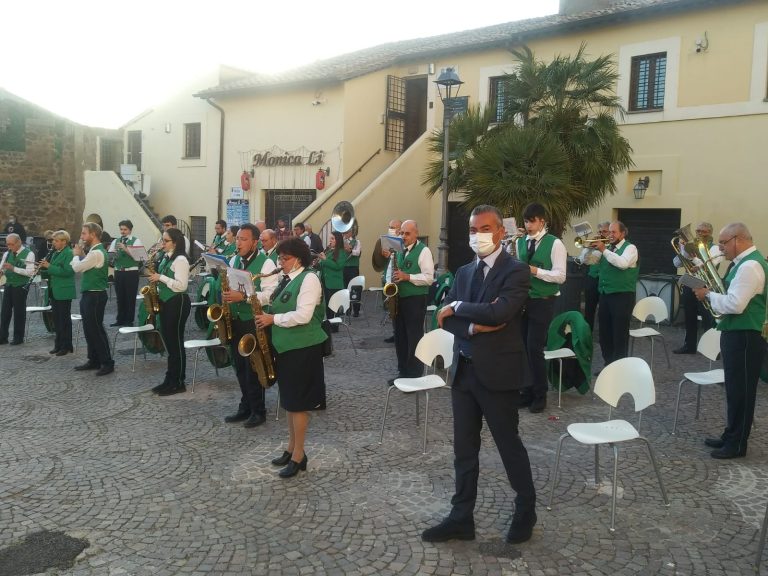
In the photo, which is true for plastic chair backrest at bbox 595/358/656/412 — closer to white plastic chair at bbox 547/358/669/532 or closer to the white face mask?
white plastic chair at bbox 547/358/669/532

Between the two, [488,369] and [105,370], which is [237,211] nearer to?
[105,370]

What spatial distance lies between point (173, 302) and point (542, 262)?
4.18m

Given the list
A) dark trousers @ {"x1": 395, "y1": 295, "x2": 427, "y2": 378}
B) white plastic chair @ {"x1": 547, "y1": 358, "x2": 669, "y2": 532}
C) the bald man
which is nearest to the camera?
white plastic chair @ {"x1": 547, "y1": 358, "x2": 669, "y2": 532}

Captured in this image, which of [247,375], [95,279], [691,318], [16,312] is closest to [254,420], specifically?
[247,375]

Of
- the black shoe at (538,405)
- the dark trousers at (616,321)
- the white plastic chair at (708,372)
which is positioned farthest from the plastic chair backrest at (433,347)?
the dark trousers at (616,321)

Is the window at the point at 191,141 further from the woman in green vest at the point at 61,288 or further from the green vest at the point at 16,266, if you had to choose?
the woman in green vest at the point at 61,288

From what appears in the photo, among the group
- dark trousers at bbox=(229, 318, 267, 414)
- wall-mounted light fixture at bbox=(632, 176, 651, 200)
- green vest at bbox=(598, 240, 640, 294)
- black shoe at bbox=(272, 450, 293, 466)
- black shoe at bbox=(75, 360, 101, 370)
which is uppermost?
wall-mounted light fixture at bbox=(632, 176, 651, 200)

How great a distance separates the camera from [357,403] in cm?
745

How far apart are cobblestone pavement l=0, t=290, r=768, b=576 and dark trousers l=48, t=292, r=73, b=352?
2326 mm

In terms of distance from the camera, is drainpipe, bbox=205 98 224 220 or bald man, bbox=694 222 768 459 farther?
drainpipe, bbox=205 98 224 220

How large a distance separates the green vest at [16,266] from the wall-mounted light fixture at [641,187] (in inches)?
499

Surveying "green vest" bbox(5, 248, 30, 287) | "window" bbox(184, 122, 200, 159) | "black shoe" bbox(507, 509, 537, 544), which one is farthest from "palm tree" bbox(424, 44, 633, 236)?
"window" bbox(184, 122, 200, 159)

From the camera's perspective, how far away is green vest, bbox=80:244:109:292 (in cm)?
886

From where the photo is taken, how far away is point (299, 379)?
527cm
